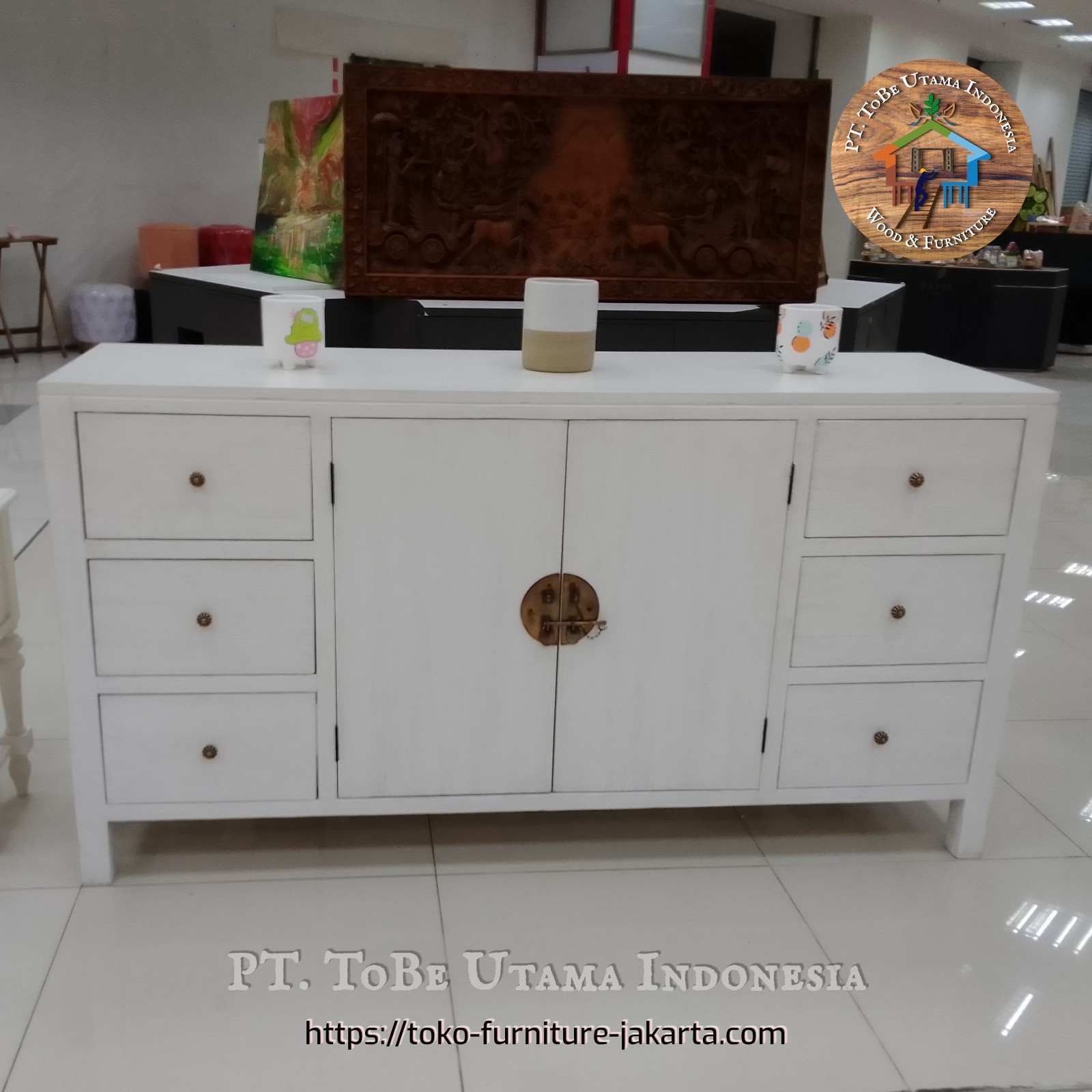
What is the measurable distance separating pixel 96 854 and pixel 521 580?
0.82 meters

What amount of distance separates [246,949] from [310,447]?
2.50 ft

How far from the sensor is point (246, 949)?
1.69 metres

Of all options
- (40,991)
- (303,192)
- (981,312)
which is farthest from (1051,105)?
(40,991)

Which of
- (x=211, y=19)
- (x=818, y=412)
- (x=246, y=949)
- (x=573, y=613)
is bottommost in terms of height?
(x=246, y=949)

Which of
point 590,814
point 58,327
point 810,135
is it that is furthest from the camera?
point 58,327

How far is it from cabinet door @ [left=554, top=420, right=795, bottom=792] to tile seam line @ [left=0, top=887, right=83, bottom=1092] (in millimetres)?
797

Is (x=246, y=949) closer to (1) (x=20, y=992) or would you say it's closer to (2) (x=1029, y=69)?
(1) (x=20, y=992)

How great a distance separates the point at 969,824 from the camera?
6.59ft

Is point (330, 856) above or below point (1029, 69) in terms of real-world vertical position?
below

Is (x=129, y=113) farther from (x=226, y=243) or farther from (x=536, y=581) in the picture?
(x=536, y=581)

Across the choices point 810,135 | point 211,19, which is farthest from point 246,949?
point 211,19

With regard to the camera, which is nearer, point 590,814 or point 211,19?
point 590,814

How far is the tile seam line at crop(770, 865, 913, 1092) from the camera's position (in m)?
1.49

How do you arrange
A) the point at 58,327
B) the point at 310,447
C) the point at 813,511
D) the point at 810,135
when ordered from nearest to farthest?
the point at 310,447 < the point at 813,511 < the point at 810,135 < the point at 58,327
